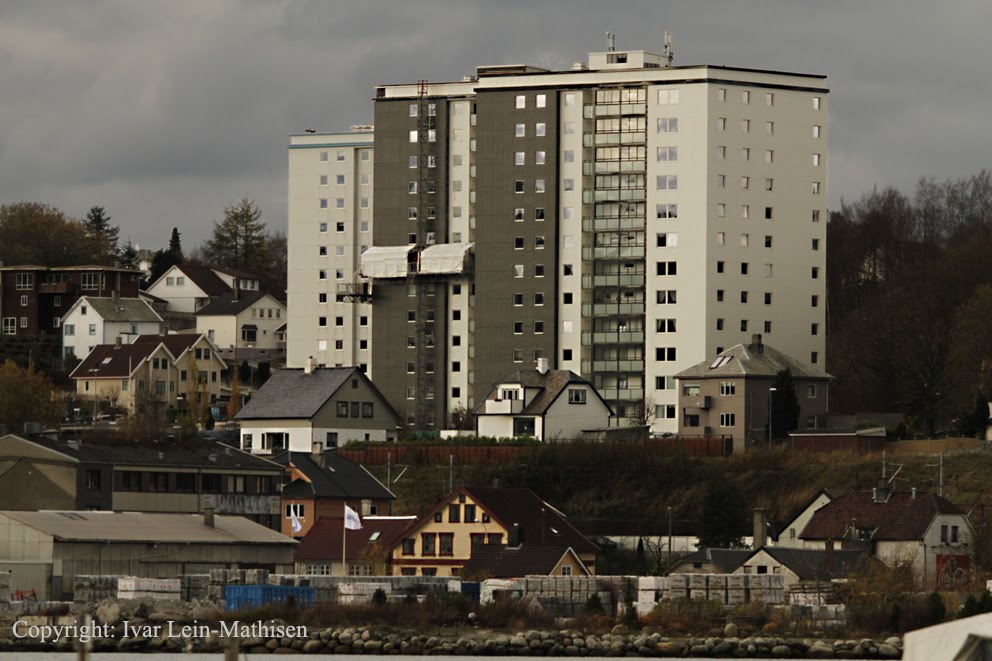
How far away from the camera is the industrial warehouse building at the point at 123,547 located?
66.8 m

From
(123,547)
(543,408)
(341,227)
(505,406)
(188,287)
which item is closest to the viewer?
(123,547)

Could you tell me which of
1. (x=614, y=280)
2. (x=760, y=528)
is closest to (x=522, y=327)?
(x=614, y=280)

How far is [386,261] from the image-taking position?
13212 centimetres

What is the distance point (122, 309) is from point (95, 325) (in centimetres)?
294

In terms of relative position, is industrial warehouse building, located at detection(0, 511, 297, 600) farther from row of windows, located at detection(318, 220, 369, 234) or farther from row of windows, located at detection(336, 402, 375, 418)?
row of windows, located at detection(318, 220, 369, 234)

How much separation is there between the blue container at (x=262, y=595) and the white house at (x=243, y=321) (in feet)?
312

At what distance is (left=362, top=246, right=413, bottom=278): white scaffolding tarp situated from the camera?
431 feet

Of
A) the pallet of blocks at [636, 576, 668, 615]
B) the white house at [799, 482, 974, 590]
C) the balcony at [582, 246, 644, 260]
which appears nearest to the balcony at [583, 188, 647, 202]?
the balcony at [582, 246, 644, 260]

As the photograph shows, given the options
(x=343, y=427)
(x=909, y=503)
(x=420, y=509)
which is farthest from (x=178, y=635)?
(x=343, y=427)

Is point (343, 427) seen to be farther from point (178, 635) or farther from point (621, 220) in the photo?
point (178, 635)

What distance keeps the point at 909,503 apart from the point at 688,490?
2029 centimetres

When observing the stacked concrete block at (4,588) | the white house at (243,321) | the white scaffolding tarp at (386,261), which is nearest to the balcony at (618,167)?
the white scaffolding tarp at (386,261)

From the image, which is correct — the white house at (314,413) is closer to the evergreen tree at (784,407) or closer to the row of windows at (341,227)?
the row of windows at (341,227)

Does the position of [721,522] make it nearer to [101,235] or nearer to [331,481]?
[331,481]
